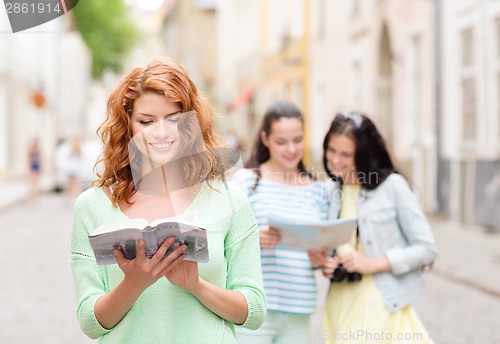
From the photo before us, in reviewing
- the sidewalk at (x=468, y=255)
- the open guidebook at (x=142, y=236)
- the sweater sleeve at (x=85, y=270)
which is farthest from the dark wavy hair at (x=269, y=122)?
the sidewalk at (x=468, y=255)

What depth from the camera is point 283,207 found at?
386 cm

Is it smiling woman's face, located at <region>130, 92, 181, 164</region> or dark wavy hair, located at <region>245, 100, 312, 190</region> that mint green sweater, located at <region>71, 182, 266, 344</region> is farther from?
dark wavy hair, located at <region>245, 100, 312, 190</region>

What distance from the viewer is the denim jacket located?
3.67 m

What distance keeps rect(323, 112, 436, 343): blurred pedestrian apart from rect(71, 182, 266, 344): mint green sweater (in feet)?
4.33

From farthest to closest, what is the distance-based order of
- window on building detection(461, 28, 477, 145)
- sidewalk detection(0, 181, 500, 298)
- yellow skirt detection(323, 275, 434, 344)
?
window on building detection(461, 28, 477, 145) → sidewalk detection(0, 181, 500, 298) → yellow skirt detection(323, 275, 434, 344)

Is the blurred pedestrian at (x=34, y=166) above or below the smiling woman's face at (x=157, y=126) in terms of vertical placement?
below

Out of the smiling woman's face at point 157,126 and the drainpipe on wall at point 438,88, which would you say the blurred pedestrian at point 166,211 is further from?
the drainpipe on wall at point 438,88

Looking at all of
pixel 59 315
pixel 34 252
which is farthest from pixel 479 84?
pixel 59 315

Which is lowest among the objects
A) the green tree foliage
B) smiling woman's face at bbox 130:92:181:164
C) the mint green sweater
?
the green tree foliage

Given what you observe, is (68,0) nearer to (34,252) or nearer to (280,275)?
(280,275)

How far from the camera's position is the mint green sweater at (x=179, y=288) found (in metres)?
2.30

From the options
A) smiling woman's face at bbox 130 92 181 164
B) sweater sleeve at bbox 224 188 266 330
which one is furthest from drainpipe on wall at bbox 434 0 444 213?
smiling woman's face at bbox 130 92 181 164

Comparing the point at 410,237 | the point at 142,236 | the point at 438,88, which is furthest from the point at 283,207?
the point at 438,88

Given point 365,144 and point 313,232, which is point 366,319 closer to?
point 313,232
